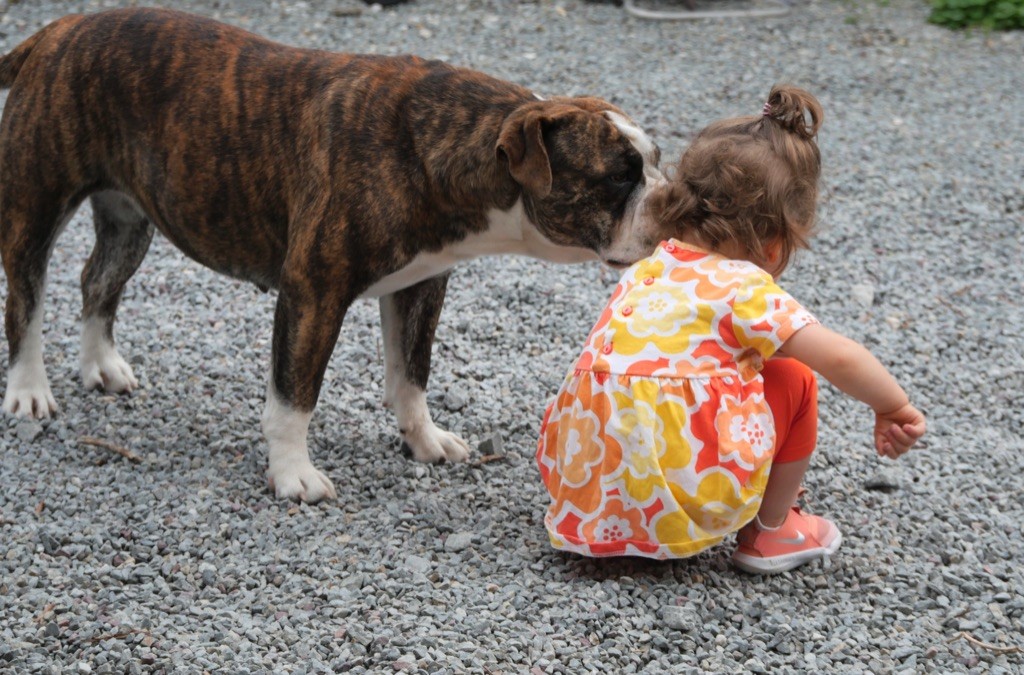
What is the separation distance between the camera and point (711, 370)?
3051 millimetres

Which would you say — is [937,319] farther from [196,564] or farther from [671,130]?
[196,564]

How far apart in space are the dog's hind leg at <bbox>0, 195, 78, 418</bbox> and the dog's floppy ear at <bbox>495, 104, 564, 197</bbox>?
1.52 meters

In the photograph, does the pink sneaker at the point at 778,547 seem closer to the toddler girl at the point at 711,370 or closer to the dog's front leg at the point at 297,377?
the toddler girl at the point at 711,370

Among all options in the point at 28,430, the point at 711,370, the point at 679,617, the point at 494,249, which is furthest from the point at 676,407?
the point at 28,430

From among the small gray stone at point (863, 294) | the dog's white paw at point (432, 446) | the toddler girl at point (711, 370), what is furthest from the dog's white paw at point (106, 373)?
the small gray stone at point (863, 294)

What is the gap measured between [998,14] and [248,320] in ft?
24.4

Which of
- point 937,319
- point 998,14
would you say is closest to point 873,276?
point 937,319

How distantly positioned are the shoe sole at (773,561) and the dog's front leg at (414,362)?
40.7 inches

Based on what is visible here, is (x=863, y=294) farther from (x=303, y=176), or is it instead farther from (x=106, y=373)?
(x=106, y=373)

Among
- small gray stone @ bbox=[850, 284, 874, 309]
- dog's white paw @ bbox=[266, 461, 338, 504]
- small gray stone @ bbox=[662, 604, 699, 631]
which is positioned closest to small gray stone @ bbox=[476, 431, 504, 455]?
dog's white paw @ bbox=[266, 461, 338, 504]

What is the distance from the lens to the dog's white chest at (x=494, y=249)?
3520mm

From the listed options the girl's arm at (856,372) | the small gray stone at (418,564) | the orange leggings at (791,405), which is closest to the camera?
the girl's arm at (856,372)

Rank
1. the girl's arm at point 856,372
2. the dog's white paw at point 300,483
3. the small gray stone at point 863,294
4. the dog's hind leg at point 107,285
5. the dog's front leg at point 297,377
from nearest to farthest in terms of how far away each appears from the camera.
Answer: the girl's arm at point 856,372, the dog's front leg at point 297,377, the dog's white paw at point 300,483, the dog's hind leg at point 107,285, the small gray stone at point 863,294

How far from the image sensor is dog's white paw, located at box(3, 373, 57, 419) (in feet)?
13.5
